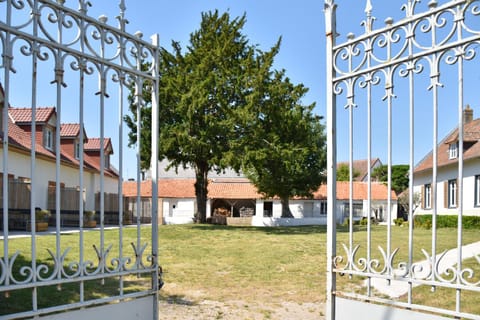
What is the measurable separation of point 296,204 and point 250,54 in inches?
804

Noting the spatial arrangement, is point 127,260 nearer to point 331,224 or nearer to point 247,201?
point 331,224

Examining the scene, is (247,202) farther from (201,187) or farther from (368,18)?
(368,18)

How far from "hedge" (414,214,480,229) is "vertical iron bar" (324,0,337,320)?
18664 millimetres

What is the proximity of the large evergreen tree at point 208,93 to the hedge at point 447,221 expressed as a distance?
1101 centimetres

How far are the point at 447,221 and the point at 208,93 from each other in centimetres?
1389

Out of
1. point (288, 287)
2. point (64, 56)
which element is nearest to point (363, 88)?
point (64, 56)

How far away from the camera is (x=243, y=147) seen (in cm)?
1844

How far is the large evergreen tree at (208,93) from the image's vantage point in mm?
18391

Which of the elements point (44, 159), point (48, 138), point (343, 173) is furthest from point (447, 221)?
point (343, 173)

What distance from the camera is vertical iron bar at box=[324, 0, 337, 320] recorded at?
153 inches

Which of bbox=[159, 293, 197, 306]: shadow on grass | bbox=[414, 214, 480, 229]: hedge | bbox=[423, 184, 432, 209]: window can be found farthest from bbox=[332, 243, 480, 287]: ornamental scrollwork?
bbox=[423, 184, 432, 209]: window

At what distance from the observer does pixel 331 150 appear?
12.8ft

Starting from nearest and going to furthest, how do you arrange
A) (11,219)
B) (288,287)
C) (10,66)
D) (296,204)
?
(10,66), (288,287), (11,219), (296,204)

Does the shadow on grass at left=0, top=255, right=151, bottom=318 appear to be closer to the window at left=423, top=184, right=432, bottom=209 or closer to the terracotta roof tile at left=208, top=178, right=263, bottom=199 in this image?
the window at left=423, top=184, right=432, bottom=209
